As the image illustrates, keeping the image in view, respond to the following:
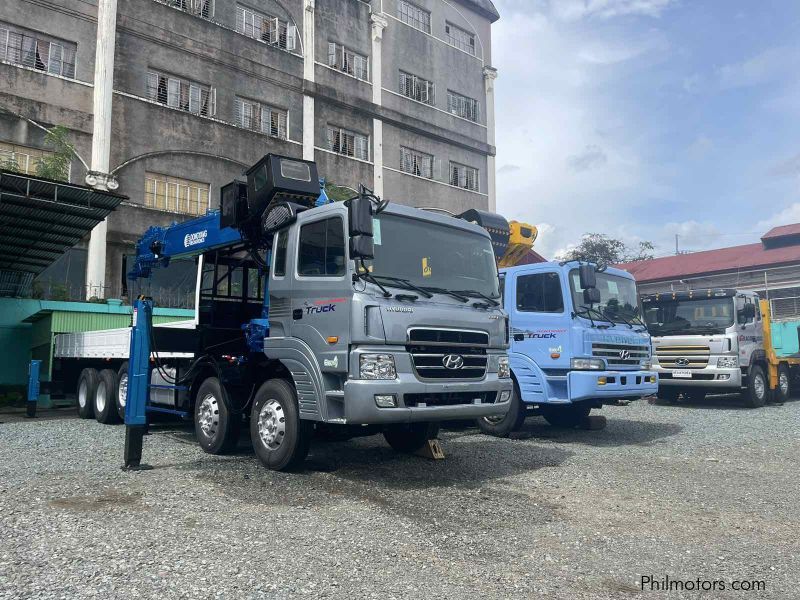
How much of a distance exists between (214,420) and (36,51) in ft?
58.6

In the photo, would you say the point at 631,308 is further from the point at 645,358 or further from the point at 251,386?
the point at 251,386

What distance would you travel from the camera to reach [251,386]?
7.87m

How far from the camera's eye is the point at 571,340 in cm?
916

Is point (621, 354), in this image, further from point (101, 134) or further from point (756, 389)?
point (101, 134)

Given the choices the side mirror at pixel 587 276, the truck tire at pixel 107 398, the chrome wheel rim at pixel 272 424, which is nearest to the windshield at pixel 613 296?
the side mirror at pixel 587 276

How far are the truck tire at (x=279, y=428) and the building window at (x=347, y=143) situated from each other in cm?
2187

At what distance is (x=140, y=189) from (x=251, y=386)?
16.5 m

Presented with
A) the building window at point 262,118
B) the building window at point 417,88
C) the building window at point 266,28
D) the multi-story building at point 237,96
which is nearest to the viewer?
the multi-story building at point 237,96

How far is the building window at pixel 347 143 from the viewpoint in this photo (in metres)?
27.9

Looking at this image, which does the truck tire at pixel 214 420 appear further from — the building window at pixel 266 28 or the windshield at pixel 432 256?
the building window at pixel 266 28

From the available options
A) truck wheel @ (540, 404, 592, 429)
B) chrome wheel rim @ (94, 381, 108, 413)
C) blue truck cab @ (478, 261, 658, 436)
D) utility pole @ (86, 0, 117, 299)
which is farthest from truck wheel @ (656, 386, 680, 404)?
utility pole @ (86, 0, 117, 299)

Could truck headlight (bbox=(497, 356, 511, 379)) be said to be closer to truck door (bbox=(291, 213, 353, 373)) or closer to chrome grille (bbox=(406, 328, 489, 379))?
chrome grille (bbox=(406, 328, 489, 379))

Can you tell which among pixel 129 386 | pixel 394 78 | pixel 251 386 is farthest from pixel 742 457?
pixel 394 78

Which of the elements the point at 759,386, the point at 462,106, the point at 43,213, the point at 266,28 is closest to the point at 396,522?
the point at 43,213
